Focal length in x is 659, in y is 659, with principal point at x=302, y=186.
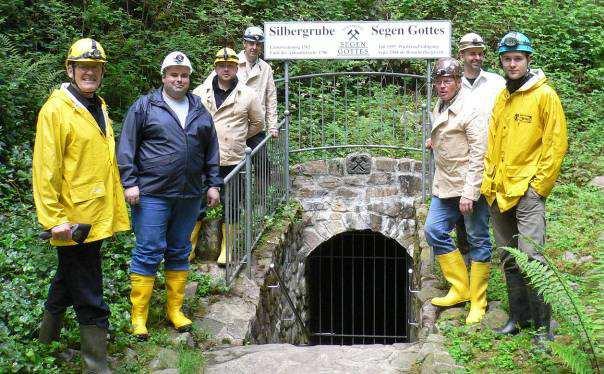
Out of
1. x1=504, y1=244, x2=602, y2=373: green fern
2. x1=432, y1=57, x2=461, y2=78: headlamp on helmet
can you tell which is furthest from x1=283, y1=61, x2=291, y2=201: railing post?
x1=504, y1=244, x2=602, y2=373: green fern

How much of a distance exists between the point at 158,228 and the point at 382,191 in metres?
4.53

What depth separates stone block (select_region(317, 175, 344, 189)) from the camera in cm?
891

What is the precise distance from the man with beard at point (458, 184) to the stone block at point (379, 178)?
11.3ft

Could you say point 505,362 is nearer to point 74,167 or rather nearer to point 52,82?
point 74,167

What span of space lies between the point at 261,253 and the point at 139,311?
208 centimetres

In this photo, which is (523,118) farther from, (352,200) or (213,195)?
(352,200)

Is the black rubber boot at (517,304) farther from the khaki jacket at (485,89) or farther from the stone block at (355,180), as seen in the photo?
the stone block at (355,180)

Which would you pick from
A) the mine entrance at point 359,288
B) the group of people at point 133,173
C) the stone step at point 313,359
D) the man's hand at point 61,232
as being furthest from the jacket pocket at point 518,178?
the mine entrance at point 359,288

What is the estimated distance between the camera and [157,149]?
488cm

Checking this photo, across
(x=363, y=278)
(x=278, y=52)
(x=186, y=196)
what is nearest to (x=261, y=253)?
(x=186, y=196)

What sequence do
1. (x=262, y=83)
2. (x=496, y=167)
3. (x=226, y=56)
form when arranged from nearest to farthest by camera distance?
(x=496, y=167)
(x=226, y=56)
(x=262, y=83)

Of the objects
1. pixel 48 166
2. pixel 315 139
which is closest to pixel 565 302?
pixel 48 166

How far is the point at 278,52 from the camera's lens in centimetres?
799

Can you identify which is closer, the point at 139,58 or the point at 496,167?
the point at 496,167
